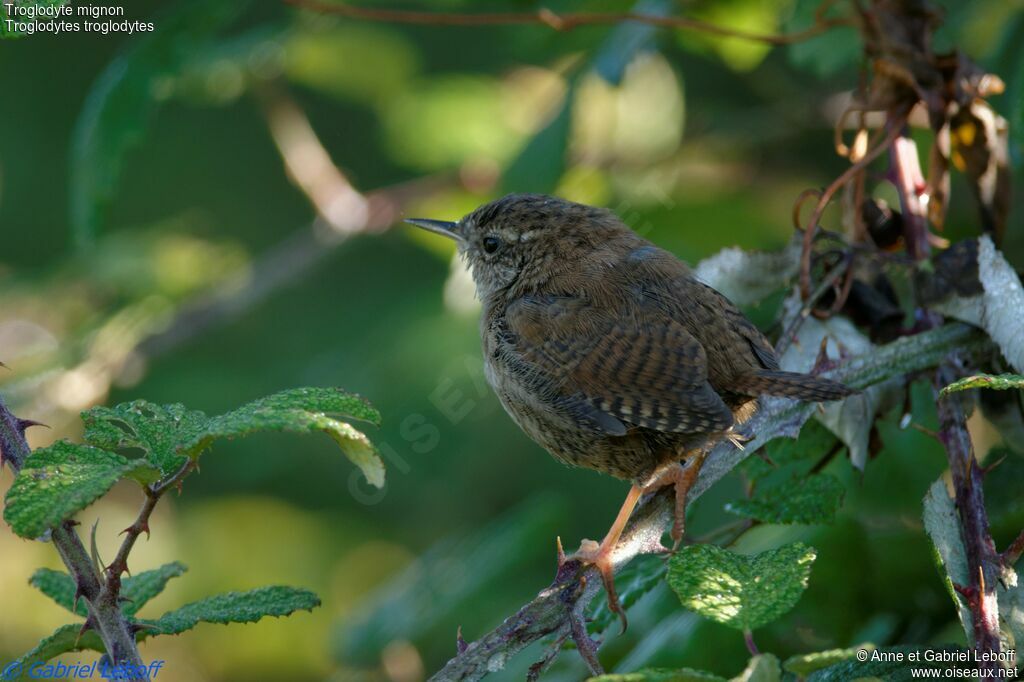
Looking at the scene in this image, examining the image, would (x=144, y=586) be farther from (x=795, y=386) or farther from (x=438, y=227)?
(x=438, y=227)

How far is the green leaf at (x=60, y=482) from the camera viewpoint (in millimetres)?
1247

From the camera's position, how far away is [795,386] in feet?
6.62

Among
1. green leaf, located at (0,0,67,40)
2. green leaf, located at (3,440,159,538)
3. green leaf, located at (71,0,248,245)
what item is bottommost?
green leaf, located at (3,440,159,538)

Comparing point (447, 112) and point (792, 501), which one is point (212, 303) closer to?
point (447, 112)

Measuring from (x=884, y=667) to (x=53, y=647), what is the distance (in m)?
1.24

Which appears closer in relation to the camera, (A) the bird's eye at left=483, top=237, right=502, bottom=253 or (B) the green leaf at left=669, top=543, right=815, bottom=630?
(B) the green leaf at left=669, top=543, right=815, bottom=630

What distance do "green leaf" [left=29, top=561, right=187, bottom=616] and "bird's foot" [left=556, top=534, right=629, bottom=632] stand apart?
26.8 inches

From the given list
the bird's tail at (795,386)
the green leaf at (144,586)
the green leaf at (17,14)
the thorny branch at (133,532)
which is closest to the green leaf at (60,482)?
the thorny branch at (133,532)

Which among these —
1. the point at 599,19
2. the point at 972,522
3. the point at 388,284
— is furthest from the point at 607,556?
the point at 388,284

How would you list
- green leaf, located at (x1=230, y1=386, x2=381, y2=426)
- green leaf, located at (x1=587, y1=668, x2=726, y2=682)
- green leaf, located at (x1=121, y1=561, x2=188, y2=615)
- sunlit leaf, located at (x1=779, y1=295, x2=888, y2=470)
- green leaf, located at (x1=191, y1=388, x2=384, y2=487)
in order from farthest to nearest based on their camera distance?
sunlit leaf, located at (x1=779, y1=295, x2=888, y2=470)
green leaf, located at (x1=121, y1=561, x2=188, y2=615)
green leaf, located at (x1=230, y1=386, x2=381, y2=426)
green leaf, located at (x1=191, y1=388, x2=384, y2=487)
green leaf, located at (x1=587, y1=668, x2=726, y2=682)

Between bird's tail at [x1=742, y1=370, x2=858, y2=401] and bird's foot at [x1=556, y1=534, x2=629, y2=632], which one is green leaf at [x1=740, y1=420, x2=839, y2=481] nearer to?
bird's tail at [x1=742, y1=370, x2=858, y2=401]

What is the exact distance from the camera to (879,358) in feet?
6.73

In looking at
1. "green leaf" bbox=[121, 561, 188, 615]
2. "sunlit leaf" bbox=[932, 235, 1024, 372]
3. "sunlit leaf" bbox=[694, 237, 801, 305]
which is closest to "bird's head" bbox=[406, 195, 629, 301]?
"sunlit leaf" bbox=[694, 237, 801, 305]

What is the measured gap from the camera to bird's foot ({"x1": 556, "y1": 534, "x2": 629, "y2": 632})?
1818 mm
